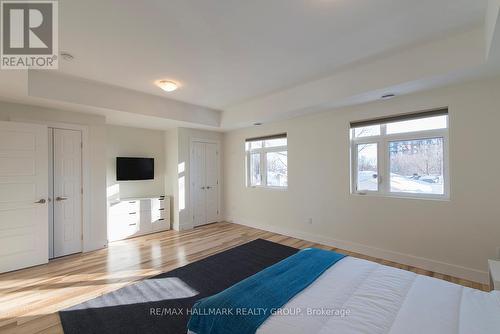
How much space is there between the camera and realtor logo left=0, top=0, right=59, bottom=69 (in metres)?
1.80

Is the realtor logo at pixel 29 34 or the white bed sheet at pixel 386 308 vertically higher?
the realtor logo at pixel 29 34

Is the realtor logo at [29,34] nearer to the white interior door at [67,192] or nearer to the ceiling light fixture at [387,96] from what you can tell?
the white interior door at [67,192]

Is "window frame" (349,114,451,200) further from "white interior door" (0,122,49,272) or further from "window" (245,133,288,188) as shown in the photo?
"white interior door" (0,122,49,272)

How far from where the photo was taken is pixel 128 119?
4.18 m

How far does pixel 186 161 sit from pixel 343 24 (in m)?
3.97

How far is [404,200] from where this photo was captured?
3.16m

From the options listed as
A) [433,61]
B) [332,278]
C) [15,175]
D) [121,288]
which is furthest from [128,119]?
[433,61]

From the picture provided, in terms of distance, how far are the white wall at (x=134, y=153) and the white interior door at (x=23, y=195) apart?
1.31 metres

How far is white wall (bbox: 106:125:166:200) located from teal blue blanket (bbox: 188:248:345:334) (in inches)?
160

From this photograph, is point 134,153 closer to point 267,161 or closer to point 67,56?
point 67,56

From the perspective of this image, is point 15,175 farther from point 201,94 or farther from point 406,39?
point 406,39

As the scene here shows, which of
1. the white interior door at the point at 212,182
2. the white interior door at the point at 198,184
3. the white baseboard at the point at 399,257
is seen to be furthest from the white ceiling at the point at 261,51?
the white baseboard at the point at 399,257

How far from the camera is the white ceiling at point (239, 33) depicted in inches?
71.8

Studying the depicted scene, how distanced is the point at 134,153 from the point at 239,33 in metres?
3.80
